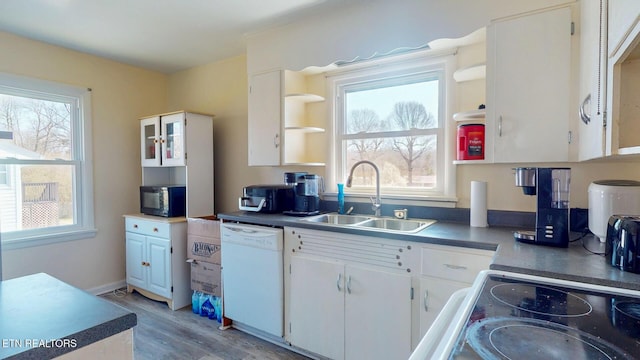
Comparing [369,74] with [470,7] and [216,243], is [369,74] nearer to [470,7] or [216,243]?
[470,7]

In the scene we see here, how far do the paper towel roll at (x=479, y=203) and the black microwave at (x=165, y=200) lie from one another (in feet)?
8.47

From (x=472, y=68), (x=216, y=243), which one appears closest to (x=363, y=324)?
(x=216, y=243)

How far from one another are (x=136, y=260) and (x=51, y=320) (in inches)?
108

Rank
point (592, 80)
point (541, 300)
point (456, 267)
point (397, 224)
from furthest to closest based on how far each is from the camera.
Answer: point (397, 224)
point (456, 267)
point (592, 80)
point (541, 300)

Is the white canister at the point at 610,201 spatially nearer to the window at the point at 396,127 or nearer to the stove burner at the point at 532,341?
the window at the point at 396,127

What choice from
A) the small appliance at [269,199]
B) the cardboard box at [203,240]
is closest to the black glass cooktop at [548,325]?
the small appliance at [269,199]

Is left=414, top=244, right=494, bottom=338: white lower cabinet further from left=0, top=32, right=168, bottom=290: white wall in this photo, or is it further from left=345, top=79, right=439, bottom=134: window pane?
left=0, top=32, right=168, bottom=290: white wall

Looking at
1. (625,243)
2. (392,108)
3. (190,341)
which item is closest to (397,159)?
(392,108)

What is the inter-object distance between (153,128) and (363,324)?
2.84 meters

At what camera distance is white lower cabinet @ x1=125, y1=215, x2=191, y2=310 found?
298 centimetres

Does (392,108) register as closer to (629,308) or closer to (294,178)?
(294,178)

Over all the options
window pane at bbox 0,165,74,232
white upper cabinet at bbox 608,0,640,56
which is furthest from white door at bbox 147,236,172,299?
white upper cabinet at bbox 608,0,640,56

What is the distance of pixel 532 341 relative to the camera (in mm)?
712

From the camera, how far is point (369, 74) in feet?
8.50
